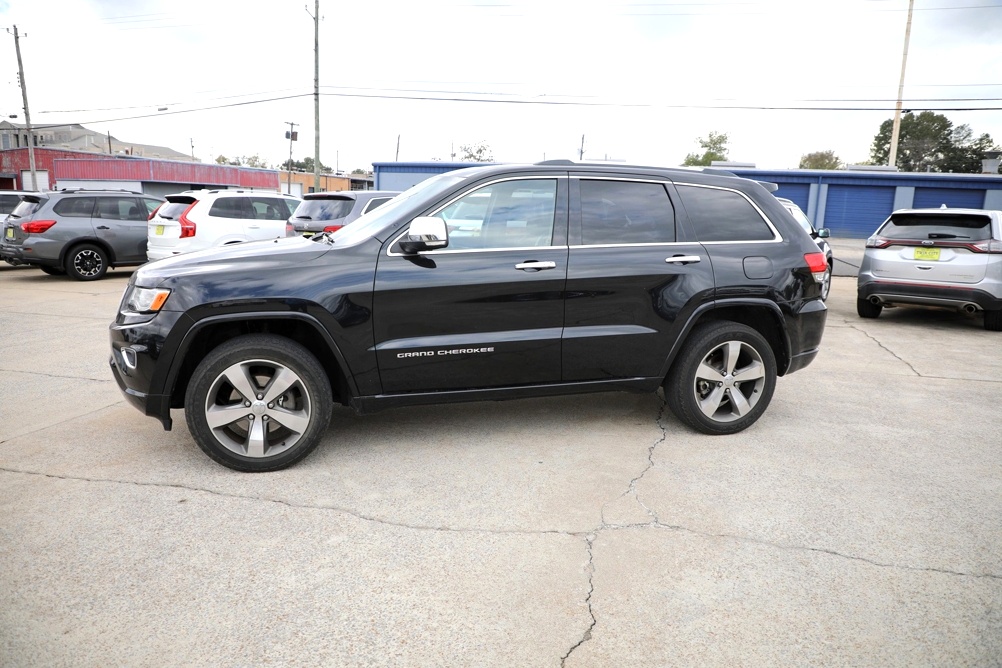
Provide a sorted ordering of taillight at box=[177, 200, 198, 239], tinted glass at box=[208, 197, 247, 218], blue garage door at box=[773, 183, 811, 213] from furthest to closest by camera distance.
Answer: blue garage door at box=[773, 183, 811, 213] → tinted glass at box=[208, 197, 247, 218] → taillight at box=[177, 200, 198, 239]

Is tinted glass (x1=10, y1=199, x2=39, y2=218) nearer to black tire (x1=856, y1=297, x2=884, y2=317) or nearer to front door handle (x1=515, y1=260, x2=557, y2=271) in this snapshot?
front door handle (x1=515, y1=260, x2=557, y2=271)

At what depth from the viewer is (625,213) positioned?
4.61m

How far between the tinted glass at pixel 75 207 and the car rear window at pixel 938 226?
46.6ft

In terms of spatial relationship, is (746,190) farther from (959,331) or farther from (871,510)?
(959,331)

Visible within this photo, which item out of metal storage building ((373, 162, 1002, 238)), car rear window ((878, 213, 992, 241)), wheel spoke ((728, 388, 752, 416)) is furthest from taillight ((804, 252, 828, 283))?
metal storage building ((373, 162, 1002, 238))

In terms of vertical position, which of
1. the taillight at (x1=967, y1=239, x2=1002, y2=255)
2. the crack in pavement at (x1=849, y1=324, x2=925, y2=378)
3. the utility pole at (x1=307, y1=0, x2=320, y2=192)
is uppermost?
the utility pole at (x1=307, y1=0, x2=320, y2=192)

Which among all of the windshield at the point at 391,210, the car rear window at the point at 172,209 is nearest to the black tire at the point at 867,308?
the windshield at the point at 391,210

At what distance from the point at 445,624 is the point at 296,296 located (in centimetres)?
210

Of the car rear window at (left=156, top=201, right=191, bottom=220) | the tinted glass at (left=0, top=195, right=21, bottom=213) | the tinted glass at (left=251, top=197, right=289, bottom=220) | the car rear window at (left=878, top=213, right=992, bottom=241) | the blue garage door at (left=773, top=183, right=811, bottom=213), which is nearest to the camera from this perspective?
the car rear window at (left=878, top=213, right=992, bottom=241)

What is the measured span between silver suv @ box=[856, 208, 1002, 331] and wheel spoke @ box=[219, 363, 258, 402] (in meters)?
8.88

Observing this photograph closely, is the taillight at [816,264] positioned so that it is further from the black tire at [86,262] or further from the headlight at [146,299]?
the black tire at [86,262]

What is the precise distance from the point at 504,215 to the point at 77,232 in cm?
1224

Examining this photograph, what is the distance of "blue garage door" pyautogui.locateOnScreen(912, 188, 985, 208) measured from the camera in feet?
102

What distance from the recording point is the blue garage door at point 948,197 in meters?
31.1
